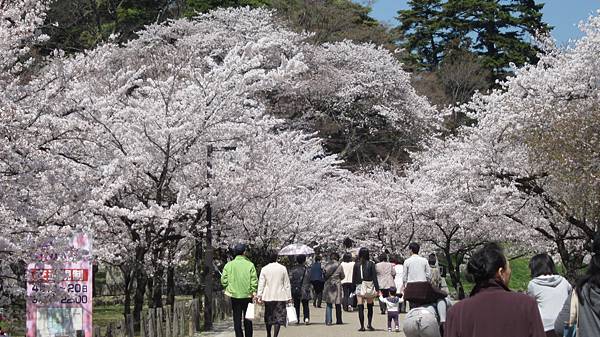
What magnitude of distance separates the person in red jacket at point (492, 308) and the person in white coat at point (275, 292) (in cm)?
848

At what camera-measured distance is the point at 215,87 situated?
14.4 meters

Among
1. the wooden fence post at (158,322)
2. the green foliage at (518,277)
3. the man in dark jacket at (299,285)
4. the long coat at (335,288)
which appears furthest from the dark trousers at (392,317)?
the green foliage at (518,277)

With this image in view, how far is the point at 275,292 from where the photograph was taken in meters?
13.0

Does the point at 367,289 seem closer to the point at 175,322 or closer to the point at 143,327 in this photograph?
the point at 175,322

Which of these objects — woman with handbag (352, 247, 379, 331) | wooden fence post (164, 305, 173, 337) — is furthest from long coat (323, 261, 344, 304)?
wooden fence post (164, 305, 173, 337)

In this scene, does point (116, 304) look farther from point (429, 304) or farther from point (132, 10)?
point (132, 10)

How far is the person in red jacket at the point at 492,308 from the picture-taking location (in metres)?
4.39

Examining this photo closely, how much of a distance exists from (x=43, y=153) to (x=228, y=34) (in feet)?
93.8

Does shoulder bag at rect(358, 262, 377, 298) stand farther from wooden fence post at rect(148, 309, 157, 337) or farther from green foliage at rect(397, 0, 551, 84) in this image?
green foliage at rect(397, 0, 551, 84)

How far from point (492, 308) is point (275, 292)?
28.8 ft

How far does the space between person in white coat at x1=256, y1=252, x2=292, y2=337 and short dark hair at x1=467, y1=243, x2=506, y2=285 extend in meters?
8.49

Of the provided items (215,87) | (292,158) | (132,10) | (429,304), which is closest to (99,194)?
(215,87)

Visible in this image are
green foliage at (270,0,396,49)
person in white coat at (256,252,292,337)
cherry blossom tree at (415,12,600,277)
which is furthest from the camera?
green foliage at (270,0,396,49)

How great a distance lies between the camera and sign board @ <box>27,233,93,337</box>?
952 centimetres
